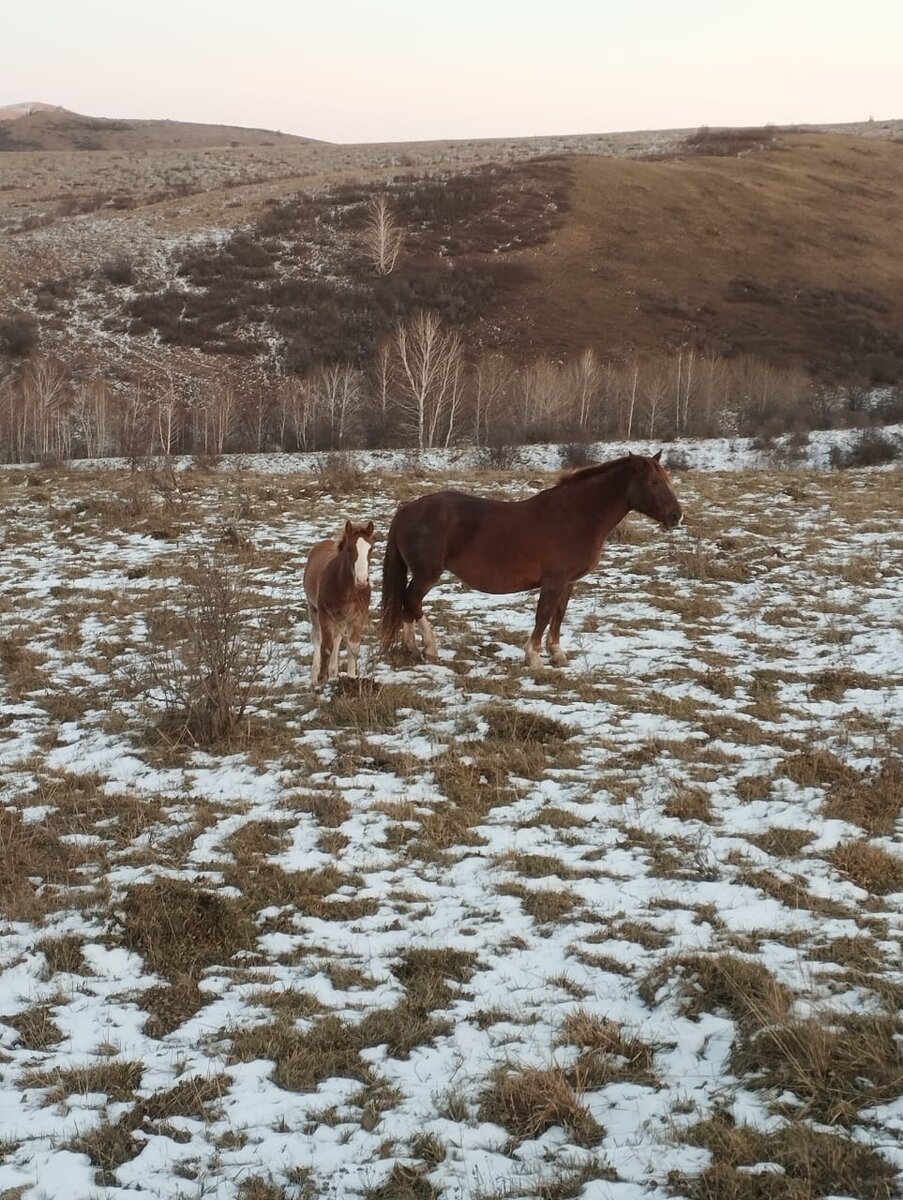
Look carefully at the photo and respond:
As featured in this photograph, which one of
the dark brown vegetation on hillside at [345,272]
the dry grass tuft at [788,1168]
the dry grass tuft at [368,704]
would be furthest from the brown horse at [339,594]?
the dark brown vegetation on hillside at [345,272]

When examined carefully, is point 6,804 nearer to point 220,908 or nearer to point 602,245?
point 220,908

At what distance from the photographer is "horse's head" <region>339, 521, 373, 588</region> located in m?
7.32

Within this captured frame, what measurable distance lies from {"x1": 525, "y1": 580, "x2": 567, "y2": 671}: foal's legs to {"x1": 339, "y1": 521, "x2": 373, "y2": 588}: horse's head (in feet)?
5.75

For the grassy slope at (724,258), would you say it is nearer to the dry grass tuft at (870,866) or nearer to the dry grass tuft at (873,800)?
the dry grass tuft at (873,800)

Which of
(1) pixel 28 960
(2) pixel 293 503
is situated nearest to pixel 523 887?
(1) pixel 28 960

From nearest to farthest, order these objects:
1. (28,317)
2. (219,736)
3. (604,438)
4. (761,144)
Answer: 1. (219,736)
2. (604,438)
3. (28,317)
4. (761,144)

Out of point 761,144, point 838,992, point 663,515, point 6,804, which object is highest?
point 761,144

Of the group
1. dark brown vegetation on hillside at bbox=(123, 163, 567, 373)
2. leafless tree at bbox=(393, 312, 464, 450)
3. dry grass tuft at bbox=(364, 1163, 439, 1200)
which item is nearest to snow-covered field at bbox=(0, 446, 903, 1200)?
dry grass tuft at bbox=(364, 1163, 439, 1200)

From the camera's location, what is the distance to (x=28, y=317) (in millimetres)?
54125

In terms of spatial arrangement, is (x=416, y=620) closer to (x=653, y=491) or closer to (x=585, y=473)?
(x=585, y=473)

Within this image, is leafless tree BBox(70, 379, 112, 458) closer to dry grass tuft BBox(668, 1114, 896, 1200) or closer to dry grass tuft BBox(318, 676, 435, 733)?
dry grass tuft BBox(318, 676, 435, 733)

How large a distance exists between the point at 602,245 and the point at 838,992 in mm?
68092

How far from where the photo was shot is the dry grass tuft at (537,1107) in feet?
10.3

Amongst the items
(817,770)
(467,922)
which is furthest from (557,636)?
(467,922)
